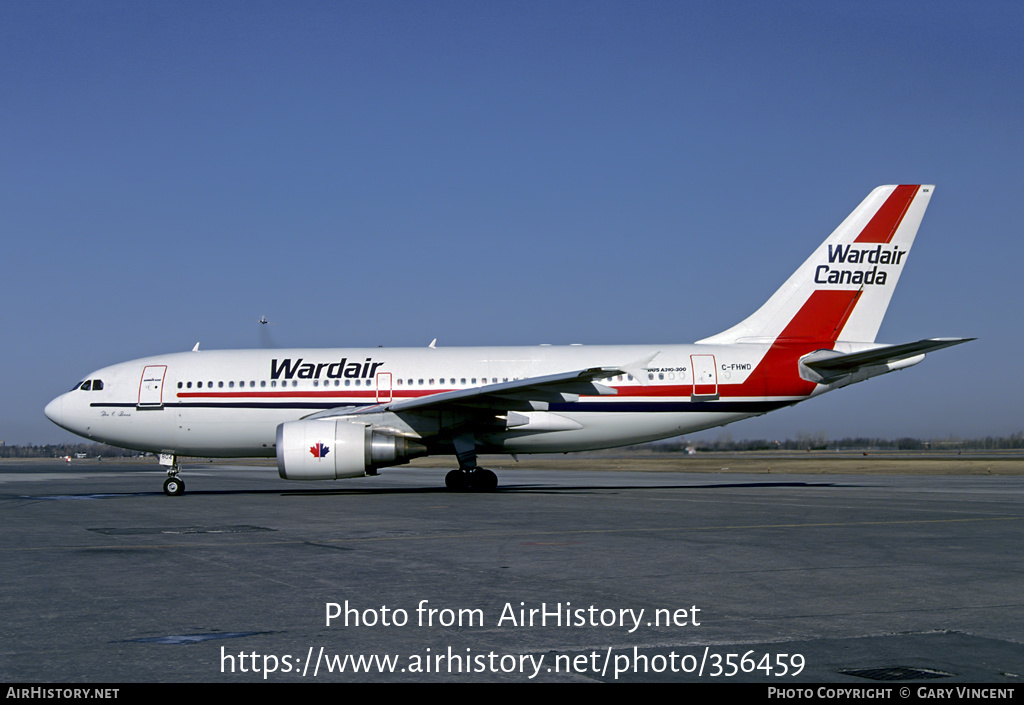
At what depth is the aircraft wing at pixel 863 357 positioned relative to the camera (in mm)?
21625

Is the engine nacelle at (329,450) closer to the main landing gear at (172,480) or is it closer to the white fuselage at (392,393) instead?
the white fuselage at (392,393)

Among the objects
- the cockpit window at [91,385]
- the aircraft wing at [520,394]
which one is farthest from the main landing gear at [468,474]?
the cockpit window at [91,385]

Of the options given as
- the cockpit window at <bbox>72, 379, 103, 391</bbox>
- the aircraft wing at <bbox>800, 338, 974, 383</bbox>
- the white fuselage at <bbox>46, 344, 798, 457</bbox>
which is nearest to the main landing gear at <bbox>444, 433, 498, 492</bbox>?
the white fuselage at <bbox>46, 344, 798, 457</bbox>

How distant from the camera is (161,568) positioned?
940 centimetres

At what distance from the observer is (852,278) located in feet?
→ 79.9

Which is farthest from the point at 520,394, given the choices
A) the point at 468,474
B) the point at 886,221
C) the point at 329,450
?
the point at 886,221

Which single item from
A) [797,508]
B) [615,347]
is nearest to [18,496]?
[615,347]

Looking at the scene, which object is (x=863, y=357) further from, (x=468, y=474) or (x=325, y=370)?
(x=325, y=370)

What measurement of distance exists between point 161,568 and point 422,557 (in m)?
2.63

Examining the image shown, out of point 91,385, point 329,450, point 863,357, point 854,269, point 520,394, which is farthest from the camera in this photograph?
point 91,385

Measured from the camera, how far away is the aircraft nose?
979 inches

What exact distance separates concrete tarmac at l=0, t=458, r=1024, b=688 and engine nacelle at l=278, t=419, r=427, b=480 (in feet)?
18.8

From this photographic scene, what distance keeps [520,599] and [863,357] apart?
17467 millimetres
